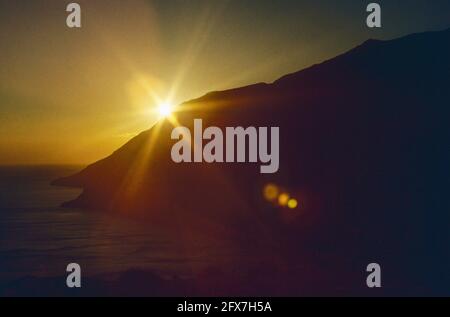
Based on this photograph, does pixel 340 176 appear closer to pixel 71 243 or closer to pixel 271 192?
pixel 271 192

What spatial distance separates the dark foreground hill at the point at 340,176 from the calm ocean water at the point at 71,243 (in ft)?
0.64

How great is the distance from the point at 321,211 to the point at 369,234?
0.51 metres

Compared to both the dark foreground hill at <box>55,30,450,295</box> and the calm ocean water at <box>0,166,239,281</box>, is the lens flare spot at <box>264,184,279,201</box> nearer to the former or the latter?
the dark foreground hill at <box>55,30,450,295</box>

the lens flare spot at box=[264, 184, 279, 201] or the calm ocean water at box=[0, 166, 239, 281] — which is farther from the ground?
the lens flare spot at box=[264, 184, 279, 201]

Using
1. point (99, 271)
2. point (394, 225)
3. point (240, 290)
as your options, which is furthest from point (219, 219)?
point (394, 225)

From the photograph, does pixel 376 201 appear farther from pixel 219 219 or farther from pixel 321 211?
pixel 219 219

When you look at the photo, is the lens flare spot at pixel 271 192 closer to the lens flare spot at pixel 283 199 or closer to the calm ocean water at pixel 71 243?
the lens flare spot at pixel 283 199

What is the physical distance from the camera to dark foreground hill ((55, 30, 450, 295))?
6023 millimetres

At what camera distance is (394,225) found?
610cm

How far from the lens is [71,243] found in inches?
235

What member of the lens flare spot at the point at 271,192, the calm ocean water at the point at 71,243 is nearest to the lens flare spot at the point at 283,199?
the lens flare spot at the point at 271,192


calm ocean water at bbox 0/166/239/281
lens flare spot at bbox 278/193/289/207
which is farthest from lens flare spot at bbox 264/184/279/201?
calm ocean water at bbox 0/166/239/281

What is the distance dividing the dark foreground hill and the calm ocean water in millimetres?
196

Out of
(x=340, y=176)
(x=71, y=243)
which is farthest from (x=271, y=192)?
(x=71, y=243)
